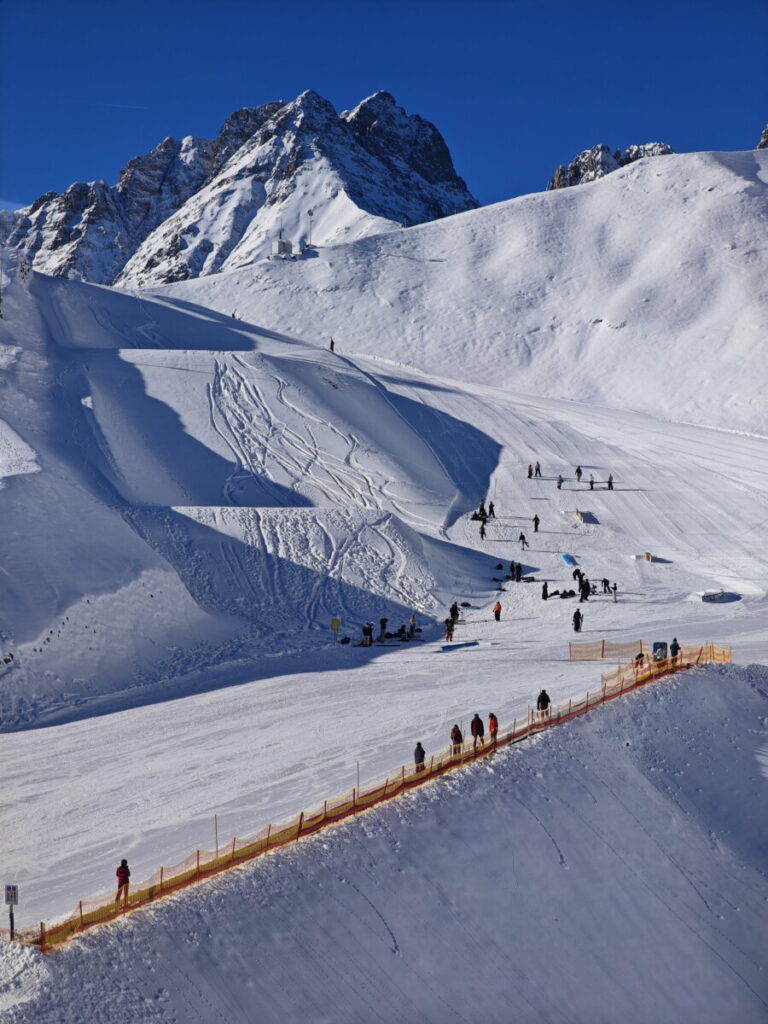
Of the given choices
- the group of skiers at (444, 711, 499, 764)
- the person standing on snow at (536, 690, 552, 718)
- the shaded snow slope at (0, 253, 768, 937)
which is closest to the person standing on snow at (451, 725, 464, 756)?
the group of skiers at (444, 711, 499, 764)

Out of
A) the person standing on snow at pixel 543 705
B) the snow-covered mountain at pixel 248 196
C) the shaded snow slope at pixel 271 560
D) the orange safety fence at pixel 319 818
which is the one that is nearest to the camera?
the orange safety fence at pixel 319 818

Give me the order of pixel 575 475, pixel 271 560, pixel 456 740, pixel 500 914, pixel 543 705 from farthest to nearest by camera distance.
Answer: pixel 575 475 → pixel 271 560 → pixel 543 705 → pixel 456 740 → pixel 500 914

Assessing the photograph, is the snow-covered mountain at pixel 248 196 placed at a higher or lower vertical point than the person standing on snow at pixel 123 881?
higher

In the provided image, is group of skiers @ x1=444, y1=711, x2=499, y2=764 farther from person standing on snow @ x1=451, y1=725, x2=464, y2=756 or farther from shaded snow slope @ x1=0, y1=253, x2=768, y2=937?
shaded snow slope @ x1=0, y1=253, x2=768, y2=937

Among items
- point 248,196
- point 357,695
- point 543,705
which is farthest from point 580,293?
point 248,196

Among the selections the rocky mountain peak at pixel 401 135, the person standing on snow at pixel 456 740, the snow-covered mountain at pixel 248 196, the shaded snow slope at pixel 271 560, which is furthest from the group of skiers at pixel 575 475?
the rocky mountain peak at pixel 401 135

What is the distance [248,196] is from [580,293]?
8259cm

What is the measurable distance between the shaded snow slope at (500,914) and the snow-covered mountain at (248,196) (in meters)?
84.7

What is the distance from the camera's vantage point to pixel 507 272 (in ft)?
242

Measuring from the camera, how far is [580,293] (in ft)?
229

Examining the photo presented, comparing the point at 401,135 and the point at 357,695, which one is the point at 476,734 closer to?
the point at 357,695

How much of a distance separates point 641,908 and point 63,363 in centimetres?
3838

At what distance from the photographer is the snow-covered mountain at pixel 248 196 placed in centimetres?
12581

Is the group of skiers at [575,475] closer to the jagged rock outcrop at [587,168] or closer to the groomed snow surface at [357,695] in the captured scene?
the groomed snow surface at [357,695]
